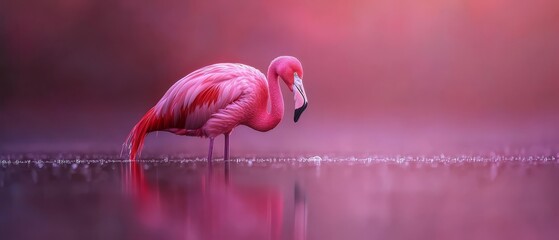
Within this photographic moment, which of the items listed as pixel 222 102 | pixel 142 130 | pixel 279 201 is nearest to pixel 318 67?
pixel 222 102

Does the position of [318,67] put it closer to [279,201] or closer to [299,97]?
[299,97]

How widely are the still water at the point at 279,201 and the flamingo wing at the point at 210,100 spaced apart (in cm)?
28

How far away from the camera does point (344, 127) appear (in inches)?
188

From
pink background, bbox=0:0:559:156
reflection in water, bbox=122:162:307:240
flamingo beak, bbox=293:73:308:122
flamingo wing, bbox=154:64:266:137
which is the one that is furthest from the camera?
pink background, bbox=0:0:559:156

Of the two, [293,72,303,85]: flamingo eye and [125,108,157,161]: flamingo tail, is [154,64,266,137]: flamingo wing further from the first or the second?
[293,72,303,85]: flamingo eye

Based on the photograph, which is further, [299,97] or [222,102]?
[299,97]

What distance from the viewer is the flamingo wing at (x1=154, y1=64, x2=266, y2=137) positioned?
3.77 meters

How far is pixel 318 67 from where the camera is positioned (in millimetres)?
4676

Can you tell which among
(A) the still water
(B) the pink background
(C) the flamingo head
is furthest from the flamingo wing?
(B) the pink background

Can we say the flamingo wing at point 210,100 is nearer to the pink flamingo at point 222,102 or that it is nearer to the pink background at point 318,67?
the pink flamingo at point 222,102

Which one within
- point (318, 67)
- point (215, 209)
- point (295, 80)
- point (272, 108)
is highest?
point (318, 67)

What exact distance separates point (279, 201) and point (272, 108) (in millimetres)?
1657

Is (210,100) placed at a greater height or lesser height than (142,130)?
greater

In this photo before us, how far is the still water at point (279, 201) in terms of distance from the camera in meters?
1.85
